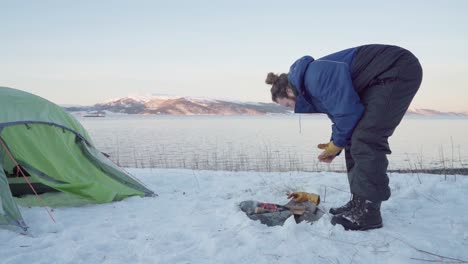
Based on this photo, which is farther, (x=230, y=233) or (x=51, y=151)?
(x=51, y=151)

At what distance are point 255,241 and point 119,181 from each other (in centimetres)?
255

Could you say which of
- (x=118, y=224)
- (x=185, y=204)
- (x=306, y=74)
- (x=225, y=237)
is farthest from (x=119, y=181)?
(x=306, y=74)

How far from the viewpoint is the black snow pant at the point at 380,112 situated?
3.12 m

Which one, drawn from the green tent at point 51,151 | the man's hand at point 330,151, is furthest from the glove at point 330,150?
the green tent at point 51,151

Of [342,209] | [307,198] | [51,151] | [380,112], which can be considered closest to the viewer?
[380,112]

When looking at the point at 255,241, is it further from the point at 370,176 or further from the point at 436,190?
the point at 436,190

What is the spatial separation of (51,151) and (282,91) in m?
2.74

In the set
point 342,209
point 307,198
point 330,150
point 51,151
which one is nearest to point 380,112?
point 330,150

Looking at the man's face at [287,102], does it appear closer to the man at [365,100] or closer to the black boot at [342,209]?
the man at [365,100]

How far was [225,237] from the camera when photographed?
3127mm

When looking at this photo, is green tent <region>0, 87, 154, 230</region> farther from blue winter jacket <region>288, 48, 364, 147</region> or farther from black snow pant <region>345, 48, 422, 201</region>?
black snow pant <region>345, 48, 422, 201</region>

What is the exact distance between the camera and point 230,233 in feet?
10.6

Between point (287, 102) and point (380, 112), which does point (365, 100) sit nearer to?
point (380, 112)

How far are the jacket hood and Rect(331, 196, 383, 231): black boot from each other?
41.9 inches
